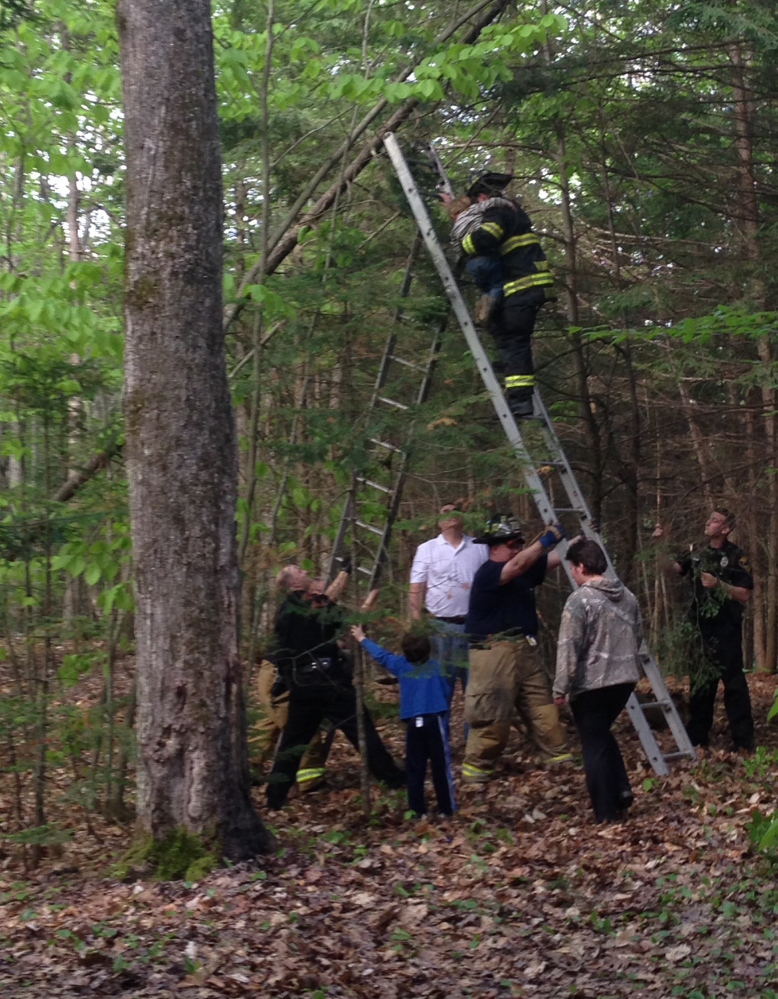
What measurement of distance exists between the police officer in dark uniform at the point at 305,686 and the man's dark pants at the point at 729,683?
3110mm

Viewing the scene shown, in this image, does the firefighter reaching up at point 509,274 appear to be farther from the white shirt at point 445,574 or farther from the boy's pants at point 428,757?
the boy's pants at point 428,757

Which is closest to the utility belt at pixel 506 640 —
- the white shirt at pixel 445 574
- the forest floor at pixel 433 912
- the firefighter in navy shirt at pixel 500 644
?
the firefighter in navy shirt at pixel 500 644

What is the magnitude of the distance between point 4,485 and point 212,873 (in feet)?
10.8

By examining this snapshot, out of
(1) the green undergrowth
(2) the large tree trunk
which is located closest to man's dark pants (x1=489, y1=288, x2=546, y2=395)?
(2) the large tree trunk

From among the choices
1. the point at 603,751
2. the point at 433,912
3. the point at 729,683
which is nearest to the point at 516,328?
the point at 603,751

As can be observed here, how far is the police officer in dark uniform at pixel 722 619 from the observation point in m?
9.68

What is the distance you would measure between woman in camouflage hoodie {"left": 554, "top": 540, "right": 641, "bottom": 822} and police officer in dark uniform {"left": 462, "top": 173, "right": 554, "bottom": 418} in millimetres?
2102

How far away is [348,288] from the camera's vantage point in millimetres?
8141

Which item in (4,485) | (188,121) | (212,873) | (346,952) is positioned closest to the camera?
(346,952)

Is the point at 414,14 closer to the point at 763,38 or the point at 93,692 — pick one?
the point at 763,38

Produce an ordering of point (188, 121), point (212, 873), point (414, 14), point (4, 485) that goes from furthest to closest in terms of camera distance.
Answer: point (414, 14) < point (4, 485) < point (188, 121) < point (212, 873)

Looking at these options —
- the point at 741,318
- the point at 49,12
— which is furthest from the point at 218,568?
the point at 49,12

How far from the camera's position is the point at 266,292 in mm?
7957

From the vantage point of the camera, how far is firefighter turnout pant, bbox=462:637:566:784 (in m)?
9.08
